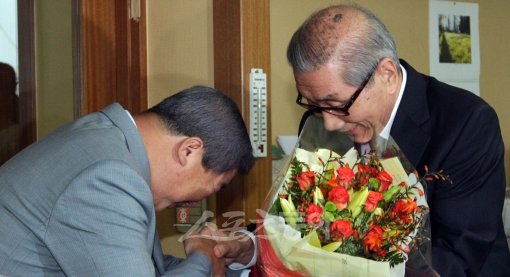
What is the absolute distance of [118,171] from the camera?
106 centimetres

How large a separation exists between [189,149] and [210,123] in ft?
0.21

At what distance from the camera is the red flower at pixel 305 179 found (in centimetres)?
122

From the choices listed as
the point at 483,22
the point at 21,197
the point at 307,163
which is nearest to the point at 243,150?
the point at 307,163

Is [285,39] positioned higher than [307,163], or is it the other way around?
[285,39]

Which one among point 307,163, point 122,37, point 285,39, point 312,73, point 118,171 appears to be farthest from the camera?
point 285,39

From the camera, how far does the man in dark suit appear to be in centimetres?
140

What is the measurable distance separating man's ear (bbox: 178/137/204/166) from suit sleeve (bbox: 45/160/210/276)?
0.20 m

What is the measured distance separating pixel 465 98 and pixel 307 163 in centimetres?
46

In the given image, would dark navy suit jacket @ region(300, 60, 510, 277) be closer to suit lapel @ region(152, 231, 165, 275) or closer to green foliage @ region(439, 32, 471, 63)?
suit lapel @ region(152, 231, 165, 275)

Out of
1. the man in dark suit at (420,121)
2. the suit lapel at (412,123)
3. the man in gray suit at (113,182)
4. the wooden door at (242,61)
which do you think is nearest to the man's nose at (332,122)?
the man in dark suit at (420,121)

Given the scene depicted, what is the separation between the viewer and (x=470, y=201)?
140 centimetres

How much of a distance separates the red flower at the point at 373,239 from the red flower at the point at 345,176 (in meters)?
0.10

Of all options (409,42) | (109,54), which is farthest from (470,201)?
(409,42)

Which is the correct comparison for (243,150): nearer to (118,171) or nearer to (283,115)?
(118,171)
